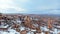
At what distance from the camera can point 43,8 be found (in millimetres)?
1336

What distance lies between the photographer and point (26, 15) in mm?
1337

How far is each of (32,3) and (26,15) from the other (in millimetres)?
158

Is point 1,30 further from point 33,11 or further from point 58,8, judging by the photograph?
point 58,8

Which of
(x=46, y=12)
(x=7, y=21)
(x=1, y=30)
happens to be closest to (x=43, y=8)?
(x=46, y=12)

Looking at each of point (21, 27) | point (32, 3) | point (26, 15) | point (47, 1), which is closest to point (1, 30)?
point (21, 27)

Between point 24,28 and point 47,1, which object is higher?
point 47,1

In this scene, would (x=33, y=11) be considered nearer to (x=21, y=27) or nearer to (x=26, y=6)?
(x=26, y=6)

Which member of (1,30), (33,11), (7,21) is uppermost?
(33,11)

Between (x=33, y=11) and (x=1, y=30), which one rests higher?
(x=33, y=11)

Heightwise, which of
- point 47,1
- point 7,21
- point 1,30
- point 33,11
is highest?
point 47,1

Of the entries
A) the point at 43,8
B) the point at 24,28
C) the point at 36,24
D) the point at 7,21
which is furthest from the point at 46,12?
the point at 7,21

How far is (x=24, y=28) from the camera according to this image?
1.32 meters

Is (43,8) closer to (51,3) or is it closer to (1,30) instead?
(51,3)

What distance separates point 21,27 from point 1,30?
0.23m
